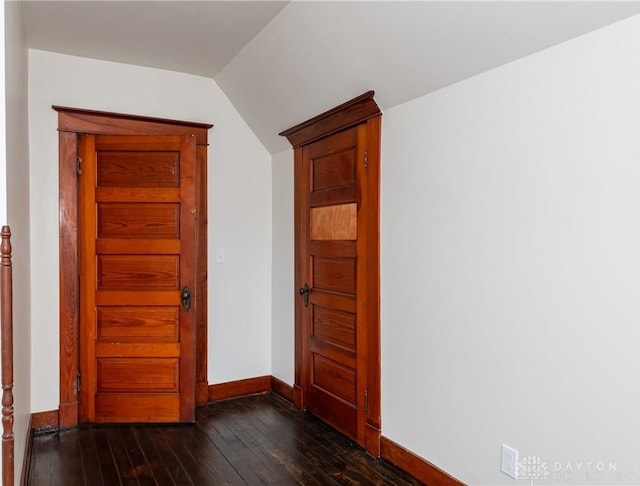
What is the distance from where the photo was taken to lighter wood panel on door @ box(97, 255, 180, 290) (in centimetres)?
346

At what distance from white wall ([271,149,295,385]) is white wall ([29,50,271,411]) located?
0.08m

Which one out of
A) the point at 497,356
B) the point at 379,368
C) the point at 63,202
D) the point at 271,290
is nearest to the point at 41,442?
the point at 63,202

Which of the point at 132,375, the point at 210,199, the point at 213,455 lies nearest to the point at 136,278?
the point at 132,375

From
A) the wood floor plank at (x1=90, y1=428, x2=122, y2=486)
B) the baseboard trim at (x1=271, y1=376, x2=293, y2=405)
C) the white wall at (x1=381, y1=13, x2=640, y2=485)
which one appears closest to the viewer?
the white wall at (x1=381, y1=13, x2=640, y2=485)

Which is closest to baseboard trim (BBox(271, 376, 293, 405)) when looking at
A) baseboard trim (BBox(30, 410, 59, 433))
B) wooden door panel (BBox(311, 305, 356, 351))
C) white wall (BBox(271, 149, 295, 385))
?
white wall (BBox(271, 149, 295, 385))

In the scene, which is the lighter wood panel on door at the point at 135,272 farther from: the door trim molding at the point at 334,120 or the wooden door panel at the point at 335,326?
the door trim molding at the point at 334,120

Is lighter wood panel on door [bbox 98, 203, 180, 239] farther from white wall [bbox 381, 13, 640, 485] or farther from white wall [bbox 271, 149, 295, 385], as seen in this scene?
white wall [bbox 381, 13, 640, 485]

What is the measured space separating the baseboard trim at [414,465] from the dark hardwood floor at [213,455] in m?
0.04

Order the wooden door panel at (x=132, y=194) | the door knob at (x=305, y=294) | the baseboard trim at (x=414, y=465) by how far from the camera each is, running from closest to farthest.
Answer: the baseboard trim at (x=414, y=465), the wooden door panel at (x=132, y=194), the door knob at (x=305, y=294)

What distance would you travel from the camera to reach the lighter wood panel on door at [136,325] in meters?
3.46

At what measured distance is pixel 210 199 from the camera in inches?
153

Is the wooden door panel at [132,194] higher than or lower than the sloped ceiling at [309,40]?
lower

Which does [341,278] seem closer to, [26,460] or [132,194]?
[132,194]

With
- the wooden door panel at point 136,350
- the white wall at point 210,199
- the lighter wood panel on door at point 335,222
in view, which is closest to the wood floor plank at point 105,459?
the white wall at point 210,199
